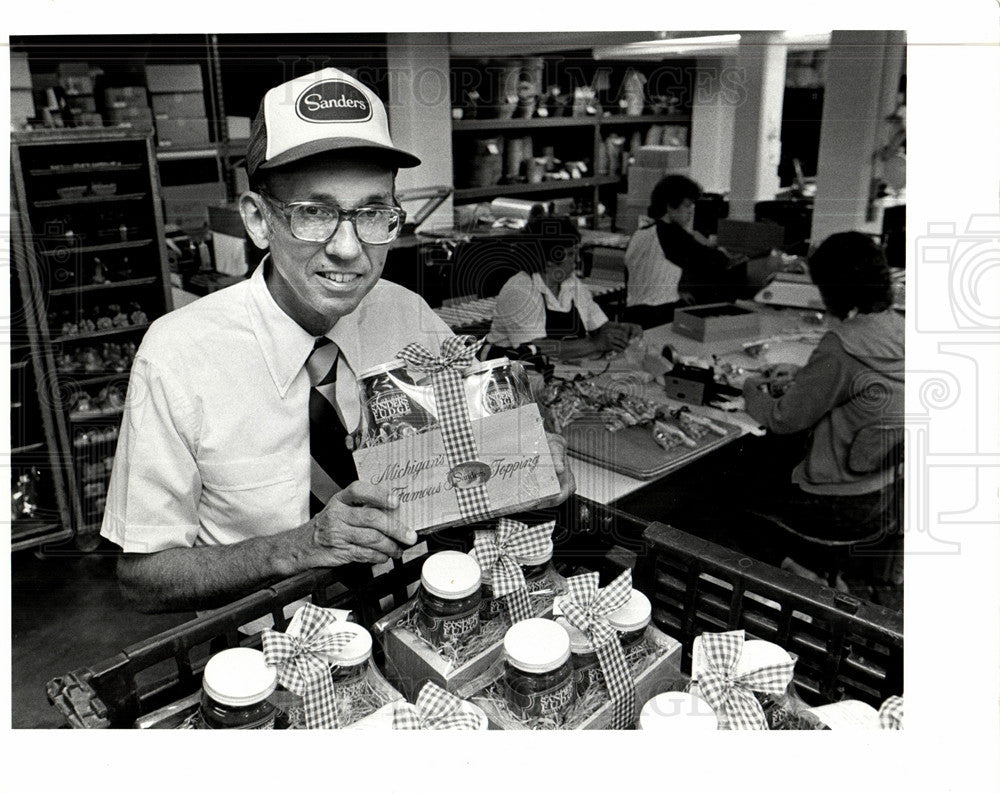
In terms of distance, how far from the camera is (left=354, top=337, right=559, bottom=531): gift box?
1059 mm

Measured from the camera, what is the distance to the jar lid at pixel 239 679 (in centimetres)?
83

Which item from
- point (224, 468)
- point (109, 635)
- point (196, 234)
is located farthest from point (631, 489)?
point (196, 234)

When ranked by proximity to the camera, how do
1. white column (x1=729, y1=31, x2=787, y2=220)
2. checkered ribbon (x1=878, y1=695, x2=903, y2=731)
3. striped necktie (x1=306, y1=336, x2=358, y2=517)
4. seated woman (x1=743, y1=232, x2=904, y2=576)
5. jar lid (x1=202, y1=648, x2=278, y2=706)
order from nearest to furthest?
jar lid (x1=202, y1=648, x2=278, y2=706) < checkered ribbon (x1=878, y1=695, x2=903, y2=731) < striped necktie (x1=306, y1=336, x2=358, y2=517) < seated woman (x1=743, y1=232, x2=904, y2=576) < white column (x1=729, y1=31, x2=787, y2=220)

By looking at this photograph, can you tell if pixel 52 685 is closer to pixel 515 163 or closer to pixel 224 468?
pixel 224 468

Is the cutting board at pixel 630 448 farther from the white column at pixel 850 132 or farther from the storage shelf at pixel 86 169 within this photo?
the white column at pixel 850 132

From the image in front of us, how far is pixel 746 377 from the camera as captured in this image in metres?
2.94

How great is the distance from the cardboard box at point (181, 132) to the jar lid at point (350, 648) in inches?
155

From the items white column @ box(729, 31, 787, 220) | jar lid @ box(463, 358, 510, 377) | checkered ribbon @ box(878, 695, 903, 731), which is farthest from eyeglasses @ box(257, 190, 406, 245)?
white column @ box(729, 31, 787, 220)

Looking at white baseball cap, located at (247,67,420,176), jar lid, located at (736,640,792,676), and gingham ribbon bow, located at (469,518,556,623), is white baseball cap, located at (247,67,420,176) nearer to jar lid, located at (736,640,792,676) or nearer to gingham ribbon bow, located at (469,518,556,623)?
gingham ribbon bow, located at (469,518,556,623)

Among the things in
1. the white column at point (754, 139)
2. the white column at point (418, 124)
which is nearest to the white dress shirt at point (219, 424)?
the white column at point (418, 124)

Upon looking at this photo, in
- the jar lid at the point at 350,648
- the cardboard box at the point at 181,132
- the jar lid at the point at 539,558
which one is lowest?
the jar lid at the point at 350,648

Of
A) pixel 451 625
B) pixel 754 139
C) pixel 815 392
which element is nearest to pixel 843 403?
pixel 815 392

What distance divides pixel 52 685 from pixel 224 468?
0.41 meters

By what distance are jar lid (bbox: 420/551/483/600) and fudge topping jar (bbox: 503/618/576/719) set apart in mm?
93
